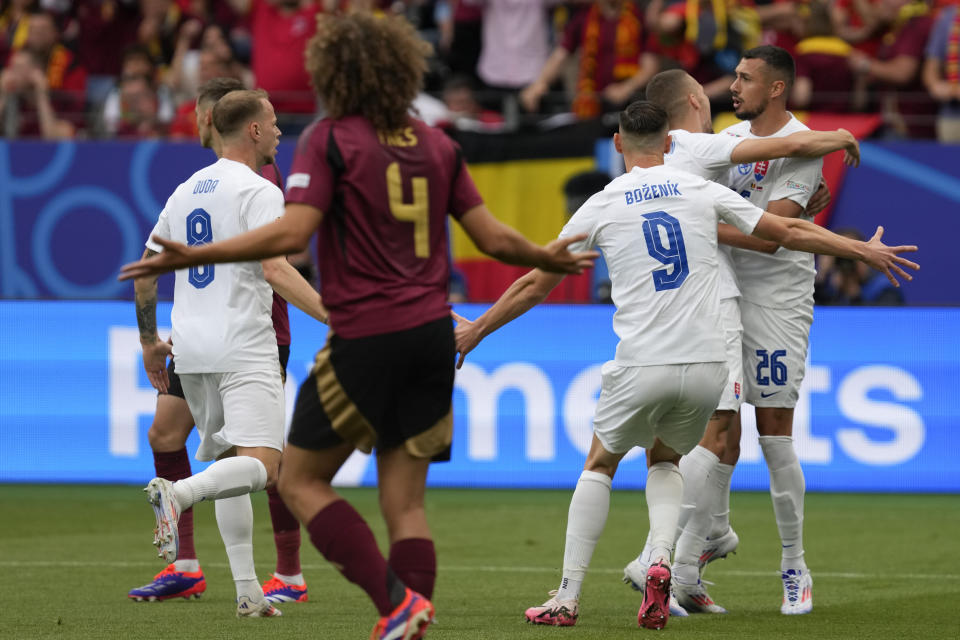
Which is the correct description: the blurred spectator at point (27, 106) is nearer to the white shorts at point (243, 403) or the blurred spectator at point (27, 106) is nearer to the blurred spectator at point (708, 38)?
the blurred spectator at point (708, 38)

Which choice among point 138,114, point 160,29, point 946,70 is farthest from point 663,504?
point 160,29

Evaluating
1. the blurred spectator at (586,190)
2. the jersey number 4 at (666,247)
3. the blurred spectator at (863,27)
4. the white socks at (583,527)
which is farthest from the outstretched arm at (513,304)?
the blurred spectator at (863,27)

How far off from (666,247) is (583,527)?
132cm

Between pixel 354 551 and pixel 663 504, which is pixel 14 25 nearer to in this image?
pixel 663 504

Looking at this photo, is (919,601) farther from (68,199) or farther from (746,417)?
(68,199)

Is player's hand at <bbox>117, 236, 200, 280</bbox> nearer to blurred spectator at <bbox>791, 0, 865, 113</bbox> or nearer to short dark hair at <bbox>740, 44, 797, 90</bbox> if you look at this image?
short dark hair at <bbox>740, 44, 797, 90</bbox>

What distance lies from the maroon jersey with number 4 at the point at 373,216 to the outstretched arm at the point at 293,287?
1047mm

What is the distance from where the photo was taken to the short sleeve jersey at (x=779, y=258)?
7297mm

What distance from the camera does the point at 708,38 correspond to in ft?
45.7

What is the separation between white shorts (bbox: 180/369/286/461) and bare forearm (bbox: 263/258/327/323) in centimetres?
57

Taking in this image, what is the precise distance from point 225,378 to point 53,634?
1.35 meters

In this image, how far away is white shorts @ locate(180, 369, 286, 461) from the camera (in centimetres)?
667

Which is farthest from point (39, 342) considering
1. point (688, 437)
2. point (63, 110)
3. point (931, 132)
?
point (931, 132)

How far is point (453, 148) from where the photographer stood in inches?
204
